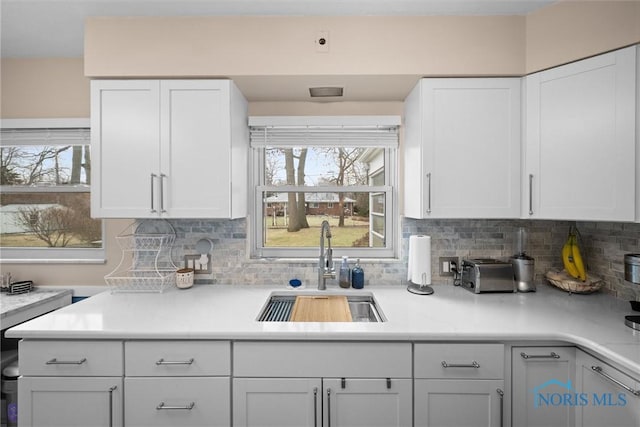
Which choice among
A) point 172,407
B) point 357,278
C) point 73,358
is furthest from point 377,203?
point 73,358

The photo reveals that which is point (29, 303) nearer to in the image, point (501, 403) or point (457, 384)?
point (457, 384)

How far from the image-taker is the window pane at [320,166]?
7.43 feet

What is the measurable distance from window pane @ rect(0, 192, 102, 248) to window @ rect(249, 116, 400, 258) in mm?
1269

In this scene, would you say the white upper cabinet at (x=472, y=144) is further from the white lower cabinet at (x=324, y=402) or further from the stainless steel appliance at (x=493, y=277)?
the white lower cabinet at (x=324, y=402)

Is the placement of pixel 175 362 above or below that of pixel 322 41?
below

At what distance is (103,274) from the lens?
2227mm

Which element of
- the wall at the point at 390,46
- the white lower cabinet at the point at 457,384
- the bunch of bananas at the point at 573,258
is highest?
the wall at the point at 390,46

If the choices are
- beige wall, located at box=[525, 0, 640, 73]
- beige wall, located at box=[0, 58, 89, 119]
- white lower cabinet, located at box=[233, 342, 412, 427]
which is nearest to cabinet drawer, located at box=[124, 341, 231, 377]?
white lower cabinet, located at box=[233, 342, 412, 427]

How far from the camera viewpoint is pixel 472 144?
1.73 metres

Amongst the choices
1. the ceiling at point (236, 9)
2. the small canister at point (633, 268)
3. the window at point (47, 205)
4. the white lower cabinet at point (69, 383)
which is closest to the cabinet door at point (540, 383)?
the small canister at point (633, 268)

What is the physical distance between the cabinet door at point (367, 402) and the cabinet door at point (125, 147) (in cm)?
134

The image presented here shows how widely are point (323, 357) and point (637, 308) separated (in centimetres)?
162

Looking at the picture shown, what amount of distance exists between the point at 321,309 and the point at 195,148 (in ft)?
3.85

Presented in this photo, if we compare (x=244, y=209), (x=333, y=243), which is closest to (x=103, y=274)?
(x=244, y=209)
